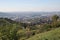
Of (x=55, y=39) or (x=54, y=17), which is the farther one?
(x=54, y=17)

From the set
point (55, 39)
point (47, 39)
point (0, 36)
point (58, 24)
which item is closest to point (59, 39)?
point (55, 39)

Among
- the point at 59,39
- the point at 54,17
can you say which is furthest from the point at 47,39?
the point at 54,17

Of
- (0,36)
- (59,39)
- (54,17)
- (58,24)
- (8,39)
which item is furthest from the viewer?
(54,17)

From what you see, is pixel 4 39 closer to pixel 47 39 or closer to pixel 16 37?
pixel 16 37

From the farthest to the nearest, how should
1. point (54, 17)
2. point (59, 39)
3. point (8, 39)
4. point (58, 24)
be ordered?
point (54, 17) → point (58, 24) → point (8, 39) → point (59, 39)

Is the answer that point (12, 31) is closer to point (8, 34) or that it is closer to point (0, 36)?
point (8, 34)

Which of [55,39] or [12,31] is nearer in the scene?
[55,39]

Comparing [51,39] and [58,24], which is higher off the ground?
[51,39]

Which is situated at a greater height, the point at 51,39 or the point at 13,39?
the point at 51,39

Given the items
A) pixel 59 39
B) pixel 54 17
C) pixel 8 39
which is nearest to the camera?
pixel 59 39
